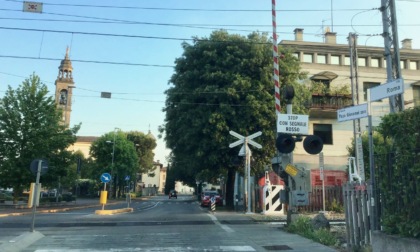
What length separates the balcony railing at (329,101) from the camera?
37.0m

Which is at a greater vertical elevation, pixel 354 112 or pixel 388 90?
pixel 388 90

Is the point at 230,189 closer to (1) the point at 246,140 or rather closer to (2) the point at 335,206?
(1) the point at 246,140

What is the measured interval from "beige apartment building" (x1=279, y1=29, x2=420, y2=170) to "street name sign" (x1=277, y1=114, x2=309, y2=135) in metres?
24.3

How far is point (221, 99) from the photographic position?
86.6 ft

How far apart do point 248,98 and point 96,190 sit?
4920 cm

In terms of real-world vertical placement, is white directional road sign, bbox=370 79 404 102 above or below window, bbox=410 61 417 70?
below

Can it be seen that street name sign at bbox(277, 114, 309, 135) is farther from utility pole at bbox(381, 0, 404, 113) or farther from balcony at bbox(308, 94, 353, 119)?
balcony at bbox(308, 94, 353, 119)

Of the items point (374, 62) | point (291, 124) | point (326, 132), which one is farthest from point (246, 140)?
point (374, 62)

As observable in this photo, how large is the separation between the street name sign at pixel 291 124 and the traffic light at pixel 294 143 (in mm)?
223

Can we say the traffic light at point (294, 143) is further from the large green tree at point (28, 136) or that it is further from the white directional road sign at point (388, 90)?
the large green tree at point (28, 136)

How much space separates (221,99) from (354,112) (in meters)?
17.9

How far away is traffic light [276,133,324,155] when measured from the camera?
38.3ft

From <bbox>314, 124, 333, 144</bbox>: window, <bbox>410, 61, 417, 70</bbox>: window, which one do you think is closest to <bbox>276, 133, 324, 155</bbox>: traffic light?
<bbox>314, 124, 333, 144</bbox>: window

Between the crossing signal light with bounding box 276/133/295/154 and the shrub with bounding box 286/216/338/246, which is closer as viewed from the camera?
→ the shrub with bounding box 286/216/338/246
